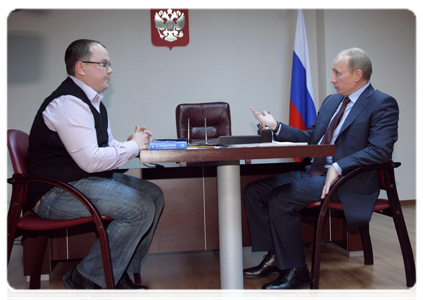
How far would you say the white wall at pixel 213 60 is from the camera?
167 inches

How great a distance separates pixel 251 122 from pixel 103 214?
321 cm

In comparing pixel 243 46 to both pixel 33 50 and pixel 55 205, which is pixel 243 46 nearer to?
pixel 33 50

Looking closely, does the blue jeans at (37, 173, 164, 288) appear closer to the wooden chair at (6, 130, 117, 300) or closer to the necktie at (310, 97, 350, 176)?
the wooden chair at (6, 130, 117, 300)

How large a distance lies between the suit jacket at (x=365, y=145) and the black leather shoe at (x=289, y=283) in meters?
0.35

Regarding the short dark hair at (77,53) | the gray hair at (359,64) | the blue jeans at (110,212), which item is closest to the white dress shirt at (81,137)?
the blue jeans at (110,212)

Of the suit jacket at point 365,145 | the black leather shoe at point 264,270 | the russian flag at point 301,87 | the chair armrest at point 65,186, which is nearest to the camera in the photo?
the chair armrest at point 65,186

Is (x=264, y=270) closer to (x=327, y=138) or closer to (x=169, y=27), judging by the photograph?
(x=327, y=138)

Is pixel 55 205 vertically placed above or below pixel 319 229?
above

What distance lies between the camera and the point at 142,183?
2094 millimetres

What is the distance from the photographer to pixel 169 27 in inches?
175

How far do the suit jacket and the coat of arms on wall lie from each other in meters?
2.89

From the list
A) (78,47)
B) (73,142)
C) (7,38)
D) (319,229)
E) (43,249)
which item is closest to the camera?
(73,142)

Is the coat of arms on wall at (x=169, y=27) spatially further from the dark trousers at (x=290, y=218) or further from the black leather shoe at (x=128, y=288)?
the black leather shoe at (x=128, y=288)
